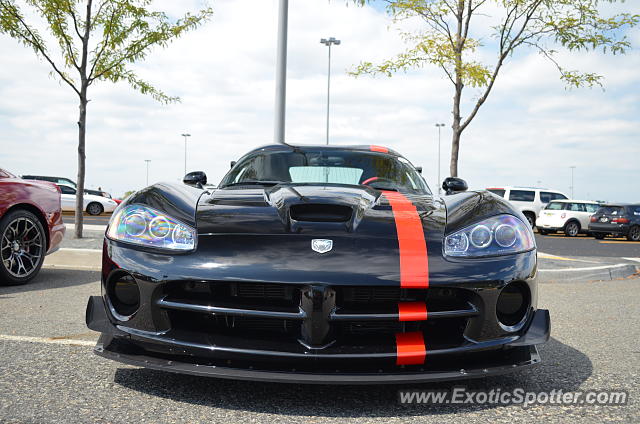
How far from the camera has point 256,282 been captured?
242cm

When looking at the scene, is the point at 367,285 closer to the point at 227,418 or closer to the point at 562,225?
the point at 227,418

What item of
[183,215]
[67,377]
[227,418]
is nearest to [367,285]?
[227,418]

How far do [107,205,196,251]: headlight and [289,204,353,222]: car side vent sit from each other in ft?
1.63

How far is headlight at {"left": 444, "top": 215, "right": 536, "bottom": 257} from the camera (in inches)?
104

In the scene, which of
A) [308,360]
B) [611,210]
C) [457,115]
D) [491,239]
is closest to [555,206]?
[611,210]

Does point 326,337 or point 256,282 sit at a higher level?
point 256,282

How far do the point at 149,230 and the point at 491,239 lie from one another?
1.53 m

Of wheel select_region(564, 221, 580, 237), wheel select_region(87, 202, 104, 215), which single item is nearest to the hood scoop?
wheel select_region(564, 221, 580, 237)

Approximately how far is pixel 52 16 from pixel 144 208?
10.1 m

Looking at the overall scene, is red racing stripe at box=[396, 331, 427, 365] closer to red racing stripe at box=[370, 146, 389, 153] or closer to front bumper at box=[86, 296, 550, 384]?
front bumper at box=[86, 296, 550, 384]

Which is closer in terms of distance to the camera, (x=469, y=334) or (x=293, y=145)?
(x=469, y=334)

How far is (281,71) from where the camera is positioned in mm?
9367

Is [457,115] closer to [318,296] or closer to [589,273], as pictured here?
[589,273]

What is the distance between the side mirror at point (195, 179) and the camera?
4121mm
